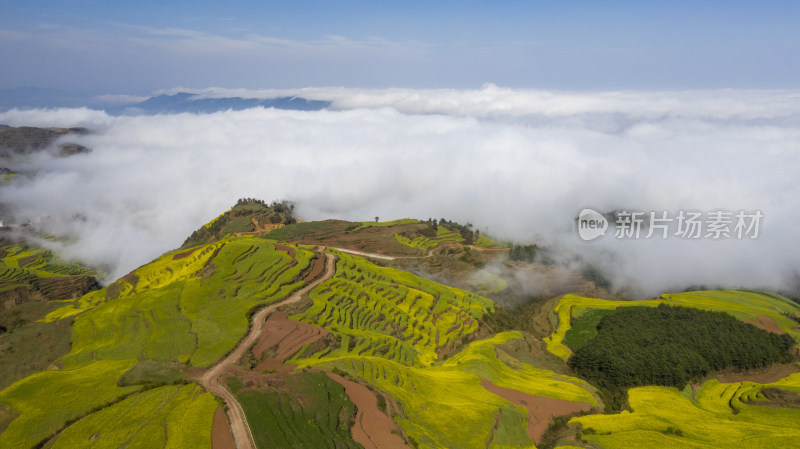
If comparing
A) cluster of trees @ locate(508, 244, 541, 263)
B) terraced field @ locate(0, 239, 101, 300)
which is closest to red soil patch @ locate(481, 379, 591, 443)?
cluster of trees @ locate(508, 244, 541, 263)

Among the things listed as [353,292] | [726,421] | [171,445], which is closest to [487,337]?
[353,292]

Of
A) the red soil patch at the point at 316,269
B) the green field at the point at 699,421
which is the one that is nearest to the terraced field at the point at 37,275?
the red soil patch at the point at 316,269

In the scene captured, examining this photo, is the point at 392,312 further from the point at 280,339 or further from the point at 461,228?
the point at 461,228

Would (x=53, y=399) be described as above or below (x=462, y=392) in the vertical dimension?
above

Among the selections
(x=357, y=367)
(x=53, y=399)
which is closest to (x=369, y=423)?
(x=357, y=367)

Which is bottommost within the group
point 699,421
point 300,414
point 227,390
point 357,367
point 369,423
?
point 699,421
